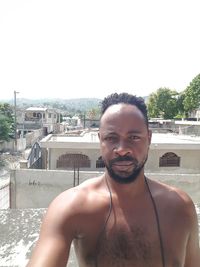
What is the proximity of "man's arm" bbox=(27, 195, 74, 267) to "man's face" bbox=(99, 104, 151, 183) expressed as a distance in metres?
0.34

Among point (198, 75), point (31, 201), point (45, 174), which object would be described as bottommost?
point (31, 201)

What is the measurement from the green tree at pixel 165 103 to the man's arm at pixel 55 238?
54515mm

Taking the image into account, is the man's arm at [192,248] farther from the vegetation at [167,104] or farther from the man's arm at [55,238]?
the vegetation at [167,104]

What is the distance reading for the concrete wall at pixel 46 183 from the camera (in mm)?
10055

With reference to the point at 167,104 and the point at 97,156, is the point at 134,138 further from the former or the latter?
the point at 167,104

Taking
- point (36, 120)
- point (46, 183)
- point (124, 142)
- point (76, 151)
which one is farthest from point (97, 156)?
point (36, 120)

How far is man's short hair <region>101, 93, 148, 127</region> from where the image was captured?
6.27 feet

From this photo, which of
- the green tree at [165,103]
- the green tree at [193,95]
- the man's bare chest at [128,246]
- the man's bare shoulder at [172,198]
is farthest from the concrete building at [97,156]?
the green tree at [165,103]

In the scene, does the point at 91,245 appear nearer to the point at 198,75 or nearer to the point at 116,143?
the point at 116,143

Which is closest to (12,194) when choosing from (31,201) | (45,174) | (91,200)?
(31,201)

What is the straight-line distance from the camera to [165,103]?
183 feet

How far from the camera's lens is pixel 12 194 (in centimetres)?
1027

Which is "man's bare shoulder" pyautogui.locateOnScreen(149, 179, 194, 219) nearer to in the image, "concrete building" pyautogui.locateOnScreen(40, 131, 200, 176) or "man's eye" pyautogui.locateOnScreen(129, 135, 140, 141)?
"man's eye" pyautogui.locateOnScreen(129, 135, 140, 141)

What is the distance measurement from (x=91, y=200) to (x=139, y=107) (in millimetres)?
604
